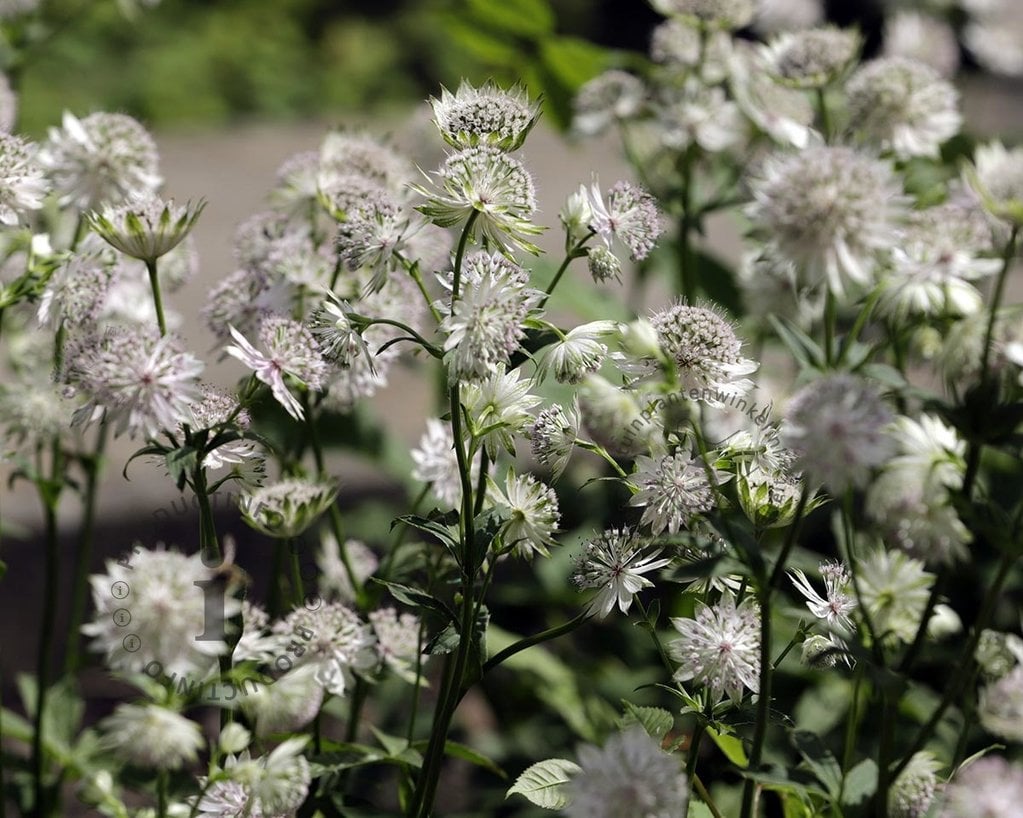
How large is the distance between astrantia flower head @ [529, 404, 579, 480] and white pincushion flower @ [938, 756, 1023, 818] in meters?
0.31

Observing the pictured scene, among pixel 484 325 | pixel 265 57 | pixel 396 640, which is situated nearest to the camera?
pixel 484 325

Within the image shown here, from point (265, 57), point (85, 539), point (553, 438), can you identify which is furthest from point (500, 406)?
point (265, 57)

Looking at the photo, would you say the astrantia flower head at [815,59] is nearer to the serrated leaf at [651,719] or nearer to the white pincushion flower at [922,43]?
the serrated leaf at [651,719]

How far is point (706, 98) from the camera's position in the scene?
59.2 inches

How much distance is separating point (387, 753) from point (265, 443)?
10.8 inches

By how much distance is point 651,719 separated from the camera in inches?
34.4

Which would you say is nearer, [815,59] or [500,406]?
[500,406]

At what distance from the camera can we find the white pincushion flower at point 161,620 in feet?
2.33

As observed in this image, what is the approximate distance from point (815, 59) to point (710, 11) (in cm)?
20

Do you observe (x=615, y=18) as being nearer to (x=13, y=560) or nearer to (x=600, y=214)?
(x=13, y=560)

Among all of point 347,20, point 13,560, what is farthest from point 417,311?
point 347,20

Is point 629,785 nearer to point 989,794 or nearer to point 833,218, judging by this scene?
point 989,794

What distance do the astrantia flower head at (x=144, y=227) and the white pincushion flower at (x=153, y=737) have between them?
0.31m

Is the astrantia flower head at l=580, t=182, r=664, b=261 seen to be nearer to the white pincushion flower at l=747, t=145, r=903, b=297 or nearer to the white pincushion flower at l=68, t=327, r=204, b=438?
the white pincushion flower at l=747, t=145, r=903, b=297
